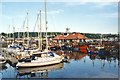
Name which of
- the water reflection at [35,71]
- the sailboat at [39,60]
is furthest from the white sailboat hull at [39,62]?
the water reflection at [35,71]

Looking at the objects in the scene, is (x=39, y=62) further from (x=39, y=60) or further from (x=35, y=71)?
(x=35, y=71)

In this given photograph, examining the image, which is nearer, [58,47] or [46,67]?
[46,67]

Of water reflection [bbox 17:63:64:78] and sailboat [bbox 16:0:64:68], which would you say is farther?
sailboat [bbox 16:0:64:68]

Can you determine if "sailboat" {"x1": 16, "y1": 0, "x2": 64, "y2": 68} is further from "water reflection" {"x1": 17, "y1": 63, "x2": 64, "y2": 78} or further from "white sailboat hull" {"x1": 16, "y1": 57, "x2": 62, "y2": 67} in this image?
"water reflection" {"x1": 17, "y1": 63, "x2": 64, "y2": 78}

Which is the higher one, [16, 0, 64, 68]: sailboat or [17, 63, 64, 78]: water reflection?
[16, 0, 64, 68]: sailboat

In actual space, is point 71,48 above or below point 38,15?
below

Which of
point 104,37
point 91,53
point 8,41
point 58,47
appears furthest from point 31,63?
point 104,37

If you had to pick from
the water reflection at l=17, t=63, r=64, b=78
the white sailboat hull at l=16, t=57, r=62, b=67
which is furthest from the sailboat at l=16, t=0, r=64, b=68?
the water reflection at l=17, t=63, r=64, b=78

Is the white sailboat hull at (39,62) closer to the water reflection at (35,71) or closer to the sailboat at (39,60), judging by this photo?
the sailboat at (39,60)

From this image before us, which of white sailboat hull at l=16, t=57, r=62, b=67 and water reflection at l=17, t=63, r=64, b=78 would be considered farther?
white sailboat hull at l=16, t=57, r=62, b=67

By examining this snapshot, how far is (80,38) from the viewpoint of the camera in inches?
859

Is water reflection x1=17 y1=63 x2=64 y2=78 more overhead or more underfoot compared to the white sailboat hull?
more underfoot

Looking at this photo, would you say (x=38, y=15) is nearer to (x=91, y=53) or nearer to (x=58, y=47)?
(x=91, y=53)

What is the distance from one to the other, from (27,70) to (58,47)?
872 cm
